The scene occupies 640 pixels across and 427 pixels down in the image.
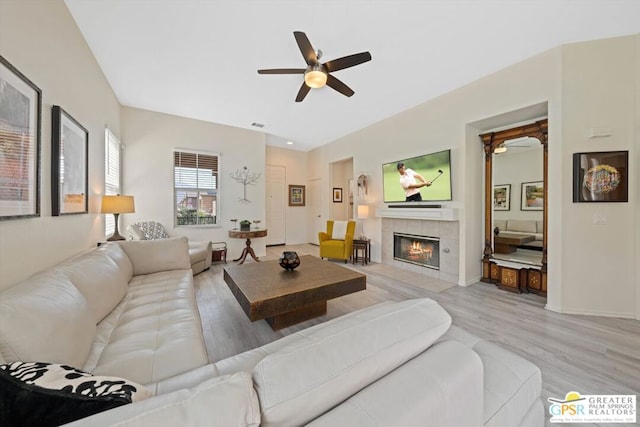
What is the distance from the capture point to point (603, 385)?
1.51 metres

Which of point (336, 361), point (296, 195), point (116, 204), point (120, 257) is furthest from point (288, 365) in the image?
point (296, 195)

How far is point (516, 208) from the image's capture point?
3303 millimetres

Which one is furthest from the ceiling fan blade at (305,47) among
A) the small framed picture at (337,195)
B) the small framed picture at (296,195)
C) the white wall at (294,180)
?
the small framed picture at (296,195)

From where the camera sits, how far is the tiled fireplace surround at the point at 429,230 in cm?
354

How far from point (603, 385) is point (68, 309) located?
313 cm

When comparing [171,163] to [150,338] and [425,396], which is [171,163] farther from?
[425,396]

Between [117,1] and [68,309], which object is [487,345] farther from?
[117,1]

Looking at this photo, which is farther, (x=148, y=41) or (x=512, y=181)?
(x=512, y=181)

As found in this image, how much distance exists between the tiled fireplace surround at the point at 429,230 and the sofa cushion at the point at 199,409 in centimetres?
365

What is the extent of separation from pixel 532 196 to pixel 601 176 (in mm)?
712

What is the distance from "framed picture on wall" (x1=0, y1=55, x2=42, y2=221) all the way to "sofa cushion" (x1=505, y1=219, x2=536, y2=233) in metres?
4.90

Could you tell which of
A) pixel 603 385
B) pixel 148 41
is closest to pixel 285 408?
pixel 603 385

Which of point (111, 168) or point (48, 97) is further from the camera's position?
point (111, 168)

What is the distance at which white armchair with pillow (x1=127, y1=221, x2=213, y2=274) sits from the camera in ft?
12.2
